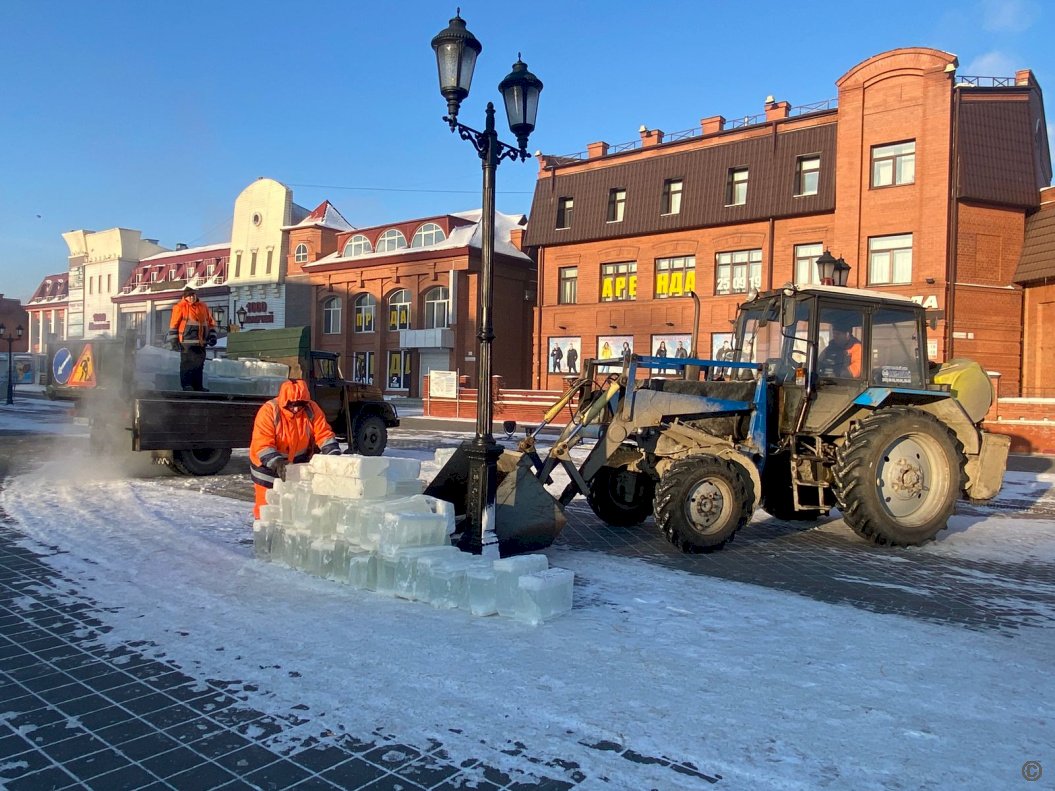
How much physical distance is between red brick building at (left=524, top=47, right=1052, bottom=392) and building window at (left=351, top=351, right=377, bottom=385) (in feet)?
41.8

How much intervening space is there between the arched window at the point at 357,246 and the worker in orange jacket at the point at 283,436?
129 feet

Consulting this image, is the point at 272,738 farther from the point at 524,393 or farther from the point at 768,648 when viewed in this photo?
the point at 524,393

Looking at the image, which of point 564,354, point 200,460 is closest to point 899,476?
point 200,460

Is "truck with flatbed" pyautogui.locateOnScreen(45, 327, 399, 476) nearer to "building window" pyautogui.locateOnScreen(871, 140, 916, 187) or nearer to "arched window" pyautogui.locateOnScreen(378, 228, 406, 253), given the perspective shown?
"building window" pyautogui.locateOnScreen(871, 140, 916, 187)

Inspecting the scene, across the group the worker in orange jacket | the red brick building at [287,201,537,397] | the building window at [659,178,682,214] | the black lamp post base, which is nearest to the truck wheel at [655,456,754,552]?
the black lamp post base

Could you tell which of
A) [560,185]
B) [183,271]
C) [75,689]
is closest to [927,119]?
[560,185]

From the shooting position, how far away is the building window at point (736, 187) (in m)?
30.0

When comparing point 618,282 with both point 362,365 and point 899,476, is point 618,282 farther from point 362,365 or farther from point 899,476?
point 899,476

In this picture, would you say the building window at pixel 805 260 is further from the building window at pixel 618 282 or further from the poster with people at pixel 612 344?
the poster with people at pixel 612 344

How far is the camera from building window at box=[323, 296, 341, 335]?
46219mm

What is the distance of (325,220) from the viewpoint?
47.5 metres

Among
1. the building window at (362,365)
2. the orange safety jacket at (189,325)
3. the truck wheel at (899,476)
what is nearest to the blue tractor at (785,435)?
the truck wheel at (899,476)

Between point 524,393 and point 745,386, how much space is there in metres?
21.8

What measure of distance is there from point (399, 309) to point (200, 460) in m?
31.3
